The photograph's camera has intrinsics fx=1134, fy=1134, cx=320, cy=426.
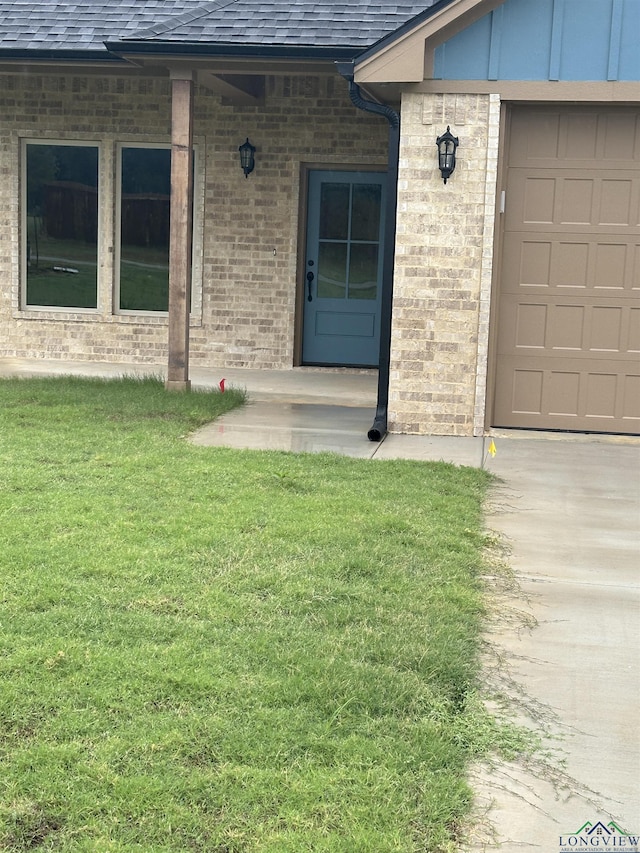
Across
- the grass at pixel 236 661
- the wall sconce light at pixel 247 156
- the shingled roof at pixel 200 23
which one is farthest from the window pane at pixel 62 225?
the grass at pixel 236 661

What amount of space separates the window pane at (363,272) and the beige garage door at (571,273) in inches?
175

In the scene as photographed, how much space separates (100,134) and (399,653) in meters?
11.1

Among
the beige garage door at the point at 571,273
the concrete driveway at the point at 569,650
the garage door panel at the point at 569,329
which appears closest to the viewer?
the concrete driveway at the point at 569,650

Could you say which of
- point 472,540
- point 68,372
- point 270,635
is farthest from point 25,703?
point 68,372

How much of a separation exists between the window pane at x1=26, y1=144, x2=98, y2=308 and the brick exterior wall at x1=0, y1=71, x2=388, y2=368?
0.57 feet

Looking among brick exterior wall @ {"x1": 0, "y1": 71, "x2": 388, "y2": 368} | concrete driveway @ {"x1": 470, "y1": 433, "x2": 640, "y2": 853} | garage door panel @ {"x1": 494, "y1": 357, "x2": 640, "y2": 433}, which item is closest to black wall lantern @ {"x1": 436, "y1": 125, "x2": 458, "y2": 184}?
garage door panel @ {"x1": 494, "y1": 357, "x2": 640, "y2": 433}

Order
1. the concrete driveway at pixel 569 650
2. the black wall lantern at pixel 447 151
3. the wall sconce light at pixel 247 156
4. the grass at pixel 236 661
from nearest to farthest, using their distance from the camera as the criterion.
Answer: the grass at pixel 236 661, the concrete driveway at pixel 569 650, the black wall lantern at pixel 447 151, the wall sconce light at pixel 247 156

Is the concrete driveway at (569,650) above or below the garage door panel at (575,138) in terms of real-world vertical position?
below

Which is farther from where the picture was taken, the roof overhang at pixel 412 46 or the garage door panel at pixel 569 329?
the garage door panel at pixel 569 329

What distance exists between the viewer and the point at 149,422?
30.6ft

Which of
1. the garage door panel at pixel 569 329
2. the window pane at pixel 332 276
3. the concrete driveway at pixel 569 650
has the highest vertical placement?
the window pane at pixel 332 276

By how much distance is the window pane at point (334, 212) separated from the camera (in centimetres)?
1401

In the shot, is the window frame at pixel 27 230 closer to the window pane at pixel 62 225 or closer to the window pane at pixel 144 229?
the window pane at pixel 62 225

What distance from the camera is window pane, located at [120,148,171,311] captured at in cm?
1408
